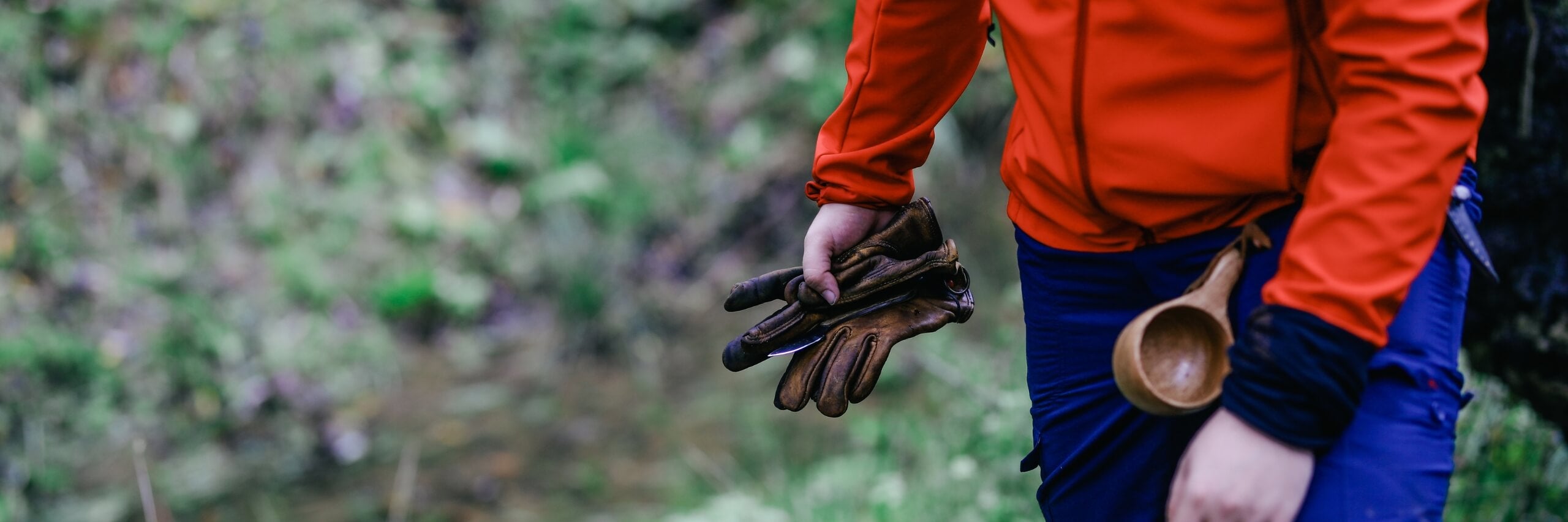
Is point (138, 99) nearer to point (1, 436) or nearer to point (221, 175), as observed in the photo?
point (221, 175)

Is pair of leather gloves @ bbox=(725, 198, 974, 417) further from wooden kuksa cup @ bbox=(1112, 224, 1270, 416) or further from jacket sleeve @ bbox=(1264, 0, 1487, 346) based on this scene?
jacket sleeve @ bbox=(1264, 0, 1487, 346)

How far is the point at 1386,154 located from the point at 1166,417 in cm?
47

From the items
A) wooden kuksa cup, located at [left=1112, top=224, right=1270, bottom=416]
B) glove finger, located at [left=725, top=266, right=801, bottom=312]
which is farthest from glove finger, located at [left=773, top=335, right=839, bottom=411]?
wooden kuksa cup, located at [left=1112, top=224, right=1270, bottom=416]

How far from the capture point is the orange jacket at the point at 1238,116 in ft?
3.42

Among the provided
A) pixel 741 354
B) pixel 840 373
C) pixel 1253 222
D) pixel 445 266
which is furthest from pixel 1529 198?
pixel 445 266

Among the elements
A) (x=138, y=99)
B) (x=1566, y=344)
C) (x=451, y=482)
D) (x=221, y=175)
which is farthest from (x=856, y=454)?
(x=138, y=99)

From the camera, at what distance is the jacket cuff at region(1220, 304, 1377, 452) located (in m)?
1.07

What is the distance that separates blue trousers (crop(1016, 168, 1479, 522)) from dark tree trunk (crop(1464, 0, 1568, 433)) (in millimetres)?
997

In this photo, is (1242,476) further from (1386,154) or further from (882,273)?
(882,273)

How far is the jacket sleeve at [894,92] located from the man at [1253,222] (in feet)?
0.04

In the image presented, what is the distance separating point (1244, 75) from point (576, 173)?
4.82 metres

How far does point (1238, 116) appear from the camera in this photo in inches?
48.0

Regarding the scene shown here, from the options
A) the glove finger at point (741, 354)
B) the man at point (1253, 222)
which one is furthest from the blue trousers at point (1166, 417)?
the glove finger at point (741, 354)

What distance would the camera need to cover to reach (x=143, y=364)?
4.86 metres
